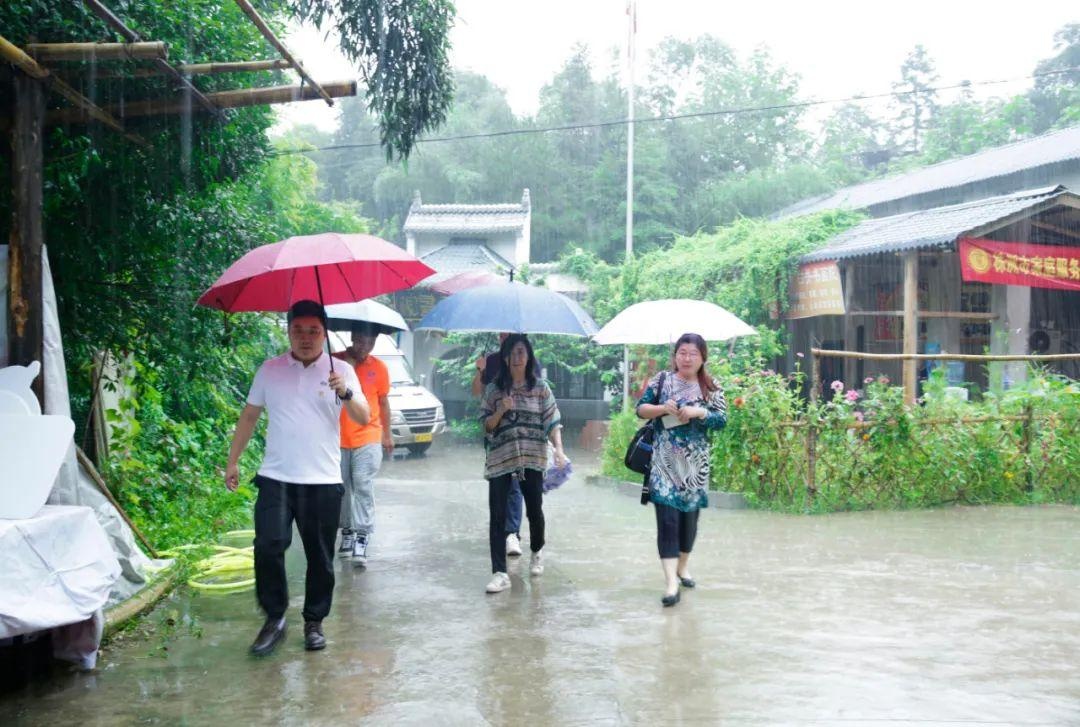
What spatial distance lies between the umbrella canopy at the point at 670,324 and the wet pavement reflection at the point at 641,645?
1.73 meters

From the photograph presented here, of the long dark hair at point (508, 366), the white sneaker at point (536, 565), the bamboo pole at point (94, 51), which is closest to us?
the bamboo pole at point (94, 51)

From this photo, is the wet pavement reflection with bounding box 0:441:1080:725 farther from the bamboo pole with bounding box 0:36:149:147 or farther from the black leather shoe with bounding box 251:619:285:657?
the bamboo pole with bounding box 0:36:149:147

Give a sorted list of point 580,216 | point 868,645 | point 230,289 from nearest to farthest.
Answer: point 868,645
point 230,289
point 580,216

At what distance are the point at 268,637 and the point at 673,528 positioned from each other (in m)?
2.54

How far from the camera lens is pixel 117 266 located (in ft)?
22.9

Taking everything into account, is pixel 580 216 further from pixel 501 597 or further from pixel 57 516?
pixel 57 516

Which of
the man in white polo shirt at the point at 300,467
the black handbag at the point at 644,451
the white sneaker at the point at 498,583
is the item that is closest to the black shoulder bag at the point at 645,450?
the black handbag at the point at 644,451

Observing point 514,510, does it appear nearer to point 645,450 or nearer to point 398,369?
point 645,450

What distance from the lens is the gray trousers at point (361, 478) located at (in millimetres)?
7297

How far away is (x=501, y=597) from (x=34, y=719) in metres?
2.90

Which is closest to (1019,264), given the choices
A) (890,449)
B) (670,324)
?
(890,449)

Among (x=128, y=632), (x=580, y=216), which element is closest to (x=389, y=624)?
(x=128, y=632)

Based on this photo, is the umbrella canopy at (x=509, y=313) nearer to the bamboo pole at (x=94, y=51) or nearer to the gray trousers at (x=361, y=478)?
the gray trousers at (x=361, y=478)

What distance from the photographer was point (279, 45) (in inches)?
225
